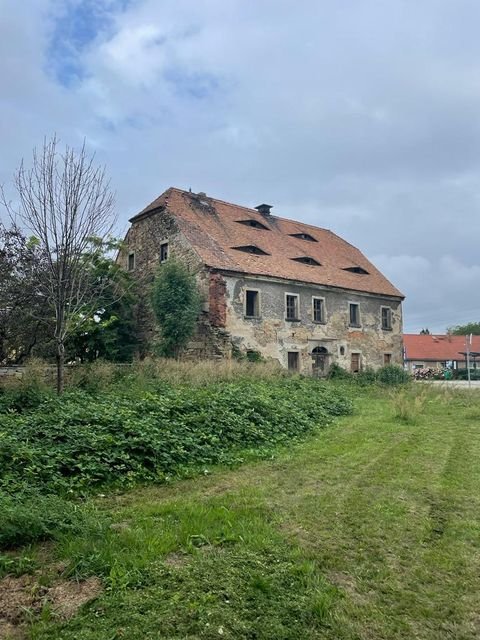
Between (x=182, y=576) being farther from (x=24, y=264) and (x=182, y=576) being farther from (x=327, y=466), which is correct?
(x=24, y=264)

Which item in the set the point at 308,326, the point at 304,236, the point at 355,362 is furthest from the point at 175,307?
the point at 304,236

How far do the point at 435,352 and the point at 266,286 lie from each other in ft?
140

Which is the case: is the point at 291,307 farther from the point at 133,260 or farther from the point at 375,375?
the point at 133,260

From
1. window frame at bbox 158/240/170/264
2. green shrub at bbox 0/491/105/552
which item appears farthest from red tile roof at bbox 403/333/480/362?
green shrub at bbox 0/491/105/552

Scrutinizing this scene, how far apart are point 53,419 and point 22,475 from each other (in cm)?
191

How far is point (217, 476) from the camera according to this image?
252 inches

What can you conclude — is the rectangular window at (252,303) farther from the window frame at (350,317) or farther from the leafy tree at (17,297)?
the leafy tree at (17,297)

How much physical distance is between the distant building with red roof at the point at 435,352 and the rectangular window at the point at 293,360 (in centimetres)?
3645

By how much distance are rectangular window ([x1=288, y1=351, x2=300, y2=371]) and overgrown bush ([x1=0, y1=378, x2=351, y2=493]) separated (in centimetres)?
1453

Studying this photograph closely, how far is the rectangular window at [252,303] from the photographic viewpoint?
2404 centimetres

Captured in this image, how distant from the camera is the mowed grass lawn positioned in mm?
2883

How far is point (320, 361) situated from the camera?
2677cm

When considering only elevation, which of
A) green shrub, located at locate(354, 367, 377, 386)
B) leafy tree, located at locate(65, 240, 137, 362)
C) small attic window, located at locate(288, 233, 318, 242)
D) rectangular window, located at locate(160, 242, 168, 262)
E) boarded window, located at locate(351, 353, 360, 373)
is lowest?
green shrub, located at locate(354, 367, 377, 386)

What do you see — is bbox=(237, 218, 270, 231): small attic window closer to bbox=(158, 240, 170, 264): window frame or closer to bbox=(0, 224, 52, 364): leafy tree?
bbox=(158, 240, 170, 264): window frame
